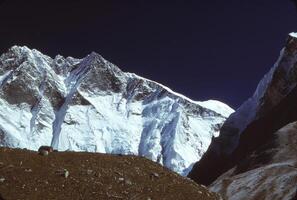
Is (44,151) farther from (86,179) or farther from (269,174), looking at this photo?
(269,174)

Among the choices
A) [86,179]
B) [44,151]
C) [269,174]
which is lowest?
[86,179]

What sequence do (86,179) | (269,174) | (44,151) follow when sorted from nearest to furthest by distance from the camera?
(86,179) → (44,151) → (269,174)

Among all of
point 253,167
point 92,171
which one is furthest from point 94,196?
point 253,167

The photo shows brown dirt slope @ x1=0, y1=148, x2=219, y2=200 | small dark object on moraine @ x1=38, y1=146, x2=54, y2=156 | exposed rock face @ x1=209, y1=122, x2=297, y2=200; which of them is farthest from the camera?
exposed rock face @ x1=209, y1=122, x2=297, y2=200

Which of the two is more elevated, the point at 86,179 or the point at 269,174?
the point at 269,174

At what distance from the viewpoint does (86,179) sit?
106 ft

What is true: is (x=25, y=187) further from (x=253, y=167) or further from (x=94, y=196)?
(x=253, y=167)

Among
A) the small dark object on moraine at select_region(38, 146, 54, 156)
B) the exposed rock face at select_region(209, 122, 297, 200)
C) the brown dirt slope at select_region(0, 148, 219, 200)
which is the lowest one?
the brown dirt slope at select_region(0, 148, 219, 200)

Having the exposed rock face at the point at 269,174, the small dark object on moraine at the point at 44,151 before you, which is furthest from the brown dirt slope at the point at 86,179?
the exposed rock face at the point at 269,174

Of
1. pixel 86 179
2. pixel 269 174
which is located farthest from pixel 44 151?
pixel 269 174

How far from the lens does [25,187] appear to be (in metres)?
30.5

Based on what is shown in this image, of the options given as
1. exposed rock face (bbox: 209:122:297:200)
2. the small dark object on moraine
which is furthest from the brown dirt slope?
exposed rock face (bbox: 209:122:297:200)

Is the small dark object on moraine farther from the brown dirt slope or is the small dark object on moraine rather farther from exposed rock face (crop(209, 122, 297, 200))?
exposed rock face (crop(209, 122, 297, 200))

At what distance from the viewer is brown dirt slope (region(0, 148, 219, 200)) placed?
101 ft
